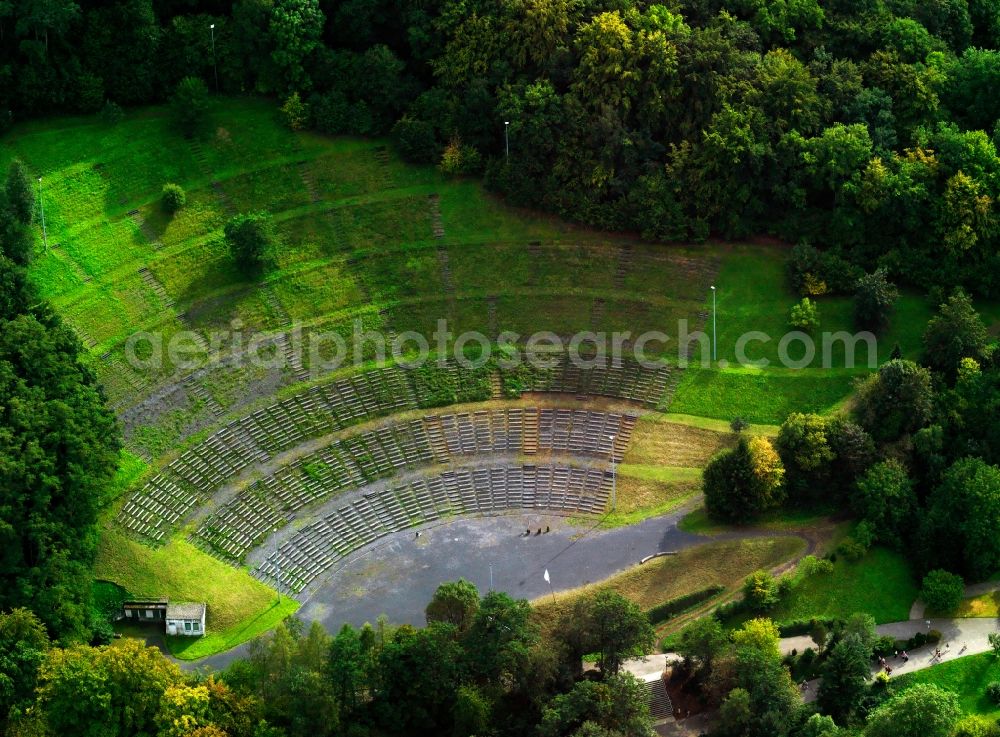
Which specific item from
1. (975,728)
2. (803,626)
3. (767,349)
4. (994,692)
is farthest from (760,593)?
(767,349)

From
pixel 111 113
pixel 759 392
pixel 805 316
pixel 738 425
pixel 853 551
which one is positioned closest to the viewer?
pixel 853 551

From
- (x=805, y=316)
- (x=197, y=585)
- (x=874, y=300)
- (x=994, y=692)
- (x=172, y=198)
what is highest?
(x=172, y=198)

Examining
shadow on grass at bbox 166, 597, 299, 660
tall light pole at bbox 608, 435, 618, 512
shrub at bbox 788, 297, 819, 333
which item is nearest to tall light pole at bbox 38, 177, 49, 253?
shadow on grass at bbox 166, 597, 299, 660

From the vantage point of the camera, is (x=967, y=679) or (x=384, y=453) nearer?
(x=967, y=679)

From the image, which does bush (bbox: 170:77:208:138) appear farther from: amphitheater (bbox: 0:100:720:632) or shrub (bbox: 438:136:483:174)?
shrub (bbox: 438:136:483:174)

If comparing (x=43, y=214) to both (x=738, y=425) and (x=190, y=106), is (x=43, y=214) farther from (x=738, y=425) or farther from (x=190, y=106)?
(x=738, y=425)

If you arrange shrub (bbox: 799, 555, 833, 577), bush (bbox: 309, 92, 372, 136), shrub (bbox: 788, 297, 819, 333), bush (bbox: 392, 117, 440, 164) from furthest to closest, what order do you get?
1. bush (bbox: 309, 92, 372, 136)
2. bush (bbox: 392, 117, 440, 164)
3. shrub (bbox: 788, 297, 819, 333)
4. shrub (bbox: 799, 555, 833, 577)

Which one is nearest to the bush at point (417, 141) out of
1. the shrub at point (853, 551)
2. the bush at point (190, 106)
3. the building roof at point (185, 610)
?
the bush at point (190, 106)
